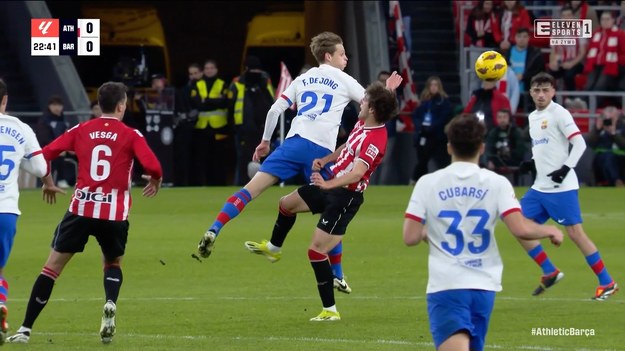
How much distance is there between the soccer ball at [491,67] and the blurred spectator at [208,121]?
444 inches

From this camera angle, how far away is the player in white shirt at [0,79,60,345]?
38.1ft

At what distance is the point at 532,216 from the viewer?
49.3 feet

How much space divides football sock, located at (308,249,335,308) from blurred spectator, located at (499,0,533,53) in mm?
17073

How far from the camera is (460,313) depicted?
8383 millimetres

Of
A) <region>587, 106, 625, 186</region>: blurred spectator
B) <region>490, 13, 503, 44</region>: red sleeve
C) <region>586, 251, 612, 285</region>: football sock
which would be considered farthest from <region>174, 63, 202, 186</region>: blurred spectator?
<region>586, 251, 612, 285</region>: football sock

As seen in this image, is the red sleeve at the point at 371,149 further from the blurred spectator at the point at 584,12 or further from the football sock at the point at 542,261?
the blurred spectator at the point at 584,12

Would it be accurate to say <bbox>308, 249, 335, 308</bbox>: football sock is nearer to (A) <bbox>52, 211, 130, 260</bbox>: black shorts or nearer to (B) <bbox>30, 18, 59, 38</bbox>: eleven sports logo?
(A) <bbox>52, 211, 130, 260</bbox>: black shorts

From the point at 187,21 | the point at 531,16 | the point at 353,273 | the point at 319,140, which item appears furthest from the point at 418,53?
the point at 319,140

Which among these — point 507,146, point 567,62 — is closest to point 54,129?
point 507,146

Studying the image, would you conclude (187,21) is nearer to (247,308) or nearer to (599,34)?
(599,34)

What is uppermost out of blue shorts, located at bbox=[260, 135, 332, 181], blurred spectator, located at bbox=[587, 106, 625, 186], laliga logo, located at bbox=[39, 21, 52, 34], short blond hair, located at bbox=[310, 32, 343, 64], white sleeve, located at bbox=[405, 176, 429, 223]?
short blond hair, located at bbox=[310, 32, 343, 64]

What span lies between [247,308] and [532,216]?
2.99 meters

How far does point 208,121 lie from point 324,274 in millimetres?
15505

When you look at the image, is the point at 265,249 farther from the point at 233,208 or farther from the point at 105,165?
the point at 105,165
